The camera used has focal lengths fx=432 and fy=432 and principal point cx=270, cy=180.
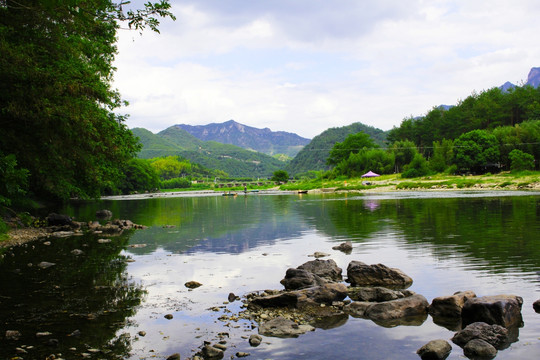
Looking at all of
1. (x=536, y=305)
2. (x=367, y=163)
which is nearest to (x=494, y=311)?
(x=536, y=305)

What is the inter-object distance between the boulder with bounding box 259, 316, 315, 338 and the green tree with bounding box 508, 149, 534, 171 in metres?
88.2

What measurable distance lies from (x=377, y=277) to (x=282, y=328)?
18.1ft

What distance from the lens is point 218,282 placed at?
631 inches

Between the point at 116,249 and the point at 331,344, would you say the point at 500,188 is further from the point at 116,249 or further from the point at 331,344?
the point at 331,344

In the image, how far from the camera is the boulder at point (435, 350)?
894 cm

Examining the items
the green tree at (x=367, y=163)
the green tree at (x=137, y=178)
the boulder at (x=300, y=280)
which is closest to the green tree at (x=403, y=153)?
the green tree at (x=367, y=163)

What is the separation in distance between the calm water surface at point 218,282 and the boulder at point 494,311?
410 mm

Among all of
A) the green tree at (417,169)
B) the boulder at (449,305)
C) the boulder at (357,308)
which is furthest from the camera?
the green tree at (417,169)

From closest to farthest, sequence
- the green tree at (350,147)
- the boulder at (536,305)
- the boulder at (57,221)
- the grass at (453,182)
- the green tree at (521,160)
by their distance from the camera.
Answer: the boulder at (536,305), the boulder at (57,221), the grass at (453,182), the green tree at (521,160), the green tree at (350,147)

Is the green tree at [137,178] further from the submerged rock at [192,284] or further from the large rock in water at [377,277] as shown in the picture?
the large rock in water at [377,277]

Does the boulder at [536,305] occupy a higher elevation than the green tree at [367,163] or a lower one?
lower

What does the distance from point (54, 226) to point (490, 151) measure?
86.9 meters

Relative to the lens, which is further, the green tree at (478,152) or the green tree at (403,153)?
the green tree at (403,153)

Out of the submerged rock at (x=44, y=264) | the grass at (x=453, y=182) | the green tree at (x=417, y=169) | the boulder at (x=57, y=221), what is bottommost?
the submerged rock at (x=44, y=264)
